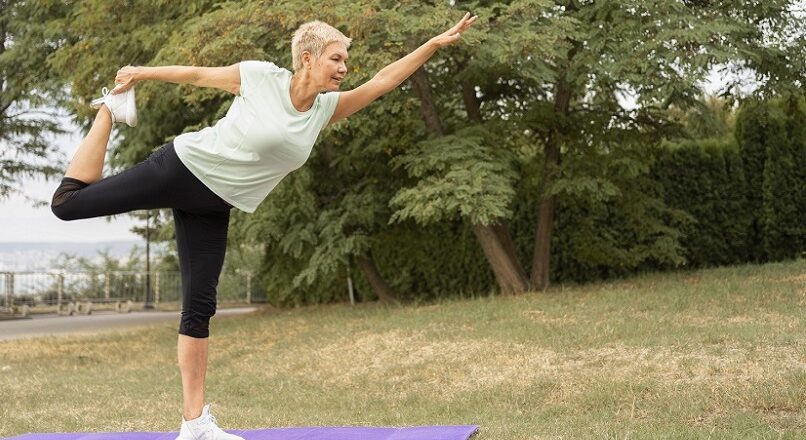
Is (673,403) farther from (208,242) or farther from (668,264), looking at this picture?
(668,264)

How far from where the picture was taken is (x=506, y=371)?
316 inches

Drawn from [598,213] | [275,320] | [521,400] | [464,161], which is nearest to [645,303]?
[464,161]

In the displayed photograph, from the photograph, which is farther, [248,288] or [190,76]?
[248,288]

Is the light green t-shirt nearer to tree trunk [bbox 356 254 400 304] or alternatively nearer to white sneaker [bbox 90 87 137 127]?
white sneaker [bbox 90 87 137 127]

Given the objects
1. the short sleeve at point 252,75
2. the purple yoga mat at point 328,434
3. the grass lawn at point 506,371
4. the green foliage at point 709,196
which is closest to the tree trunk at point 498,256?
the grass lawn at point 506,371

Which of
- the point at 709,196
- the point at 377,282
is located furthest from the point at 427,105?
the point at 709,196

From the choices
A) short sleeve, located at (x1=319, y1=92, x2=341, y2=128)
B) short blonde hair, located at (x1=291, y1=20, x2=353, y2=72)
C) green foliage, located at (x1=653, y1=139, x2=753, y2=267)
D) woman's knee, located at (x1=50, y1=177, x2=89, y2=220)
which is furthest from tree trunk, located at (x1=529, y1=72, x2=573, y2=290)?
woman's knee, located at (x1=50, y1=177, x2=89, y2=220)

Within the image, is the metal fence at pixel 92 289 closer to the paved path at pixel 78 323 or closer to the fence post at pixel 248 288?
the fence post at pixel 248 288

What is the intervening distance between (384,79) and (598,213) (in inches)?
479

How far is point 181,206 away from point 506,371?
436 centimetres

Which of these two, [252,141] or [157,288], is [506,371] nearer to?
[252,141]

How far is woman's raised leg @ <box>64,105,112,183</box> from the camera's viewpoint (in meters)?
4.29

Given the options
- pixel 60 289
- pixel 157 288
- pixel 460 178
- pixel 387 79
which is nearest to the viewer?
pixel 387 79

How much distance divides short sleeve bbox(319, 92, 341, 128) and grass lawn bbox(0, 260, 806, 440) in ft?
6.98
